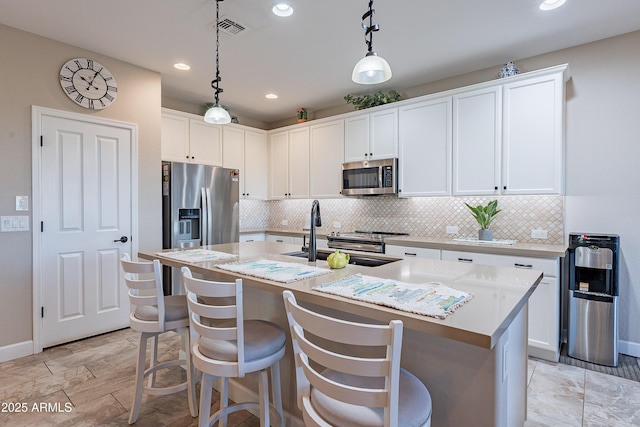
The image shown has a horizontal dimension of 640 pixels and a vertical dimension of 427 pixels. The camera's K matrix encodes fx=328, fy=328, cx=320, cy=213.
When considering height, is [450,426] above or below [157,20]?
below

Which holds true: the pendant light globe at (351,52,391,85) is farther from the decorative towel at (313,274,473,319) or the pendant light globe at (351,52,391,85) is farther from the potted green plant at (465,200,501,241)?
the potted green plant at (465,200,501,241)

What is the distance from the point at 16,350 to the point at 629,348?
17.2ft

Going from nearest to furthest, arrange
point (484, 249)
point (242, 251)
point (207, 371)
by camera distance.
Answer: point (207, 371)
point (242, 251)
point (484, 249)

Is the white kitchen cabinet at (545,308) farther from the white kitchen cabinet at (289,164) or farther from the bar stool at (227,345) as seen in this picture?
the white kitchen cabinet at (289,164)

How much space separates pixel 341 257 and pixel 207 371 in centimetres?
89

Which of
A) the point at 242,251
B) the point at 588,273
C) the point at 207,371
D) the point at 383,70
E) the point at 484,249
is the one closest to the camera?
the point at 207,371

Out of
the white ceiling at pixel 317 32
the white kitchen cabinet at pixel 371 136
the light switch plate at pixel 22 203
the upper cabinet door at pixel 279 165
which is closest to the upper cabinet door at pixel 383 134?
the white kitchen cabinet at pixel 371 136

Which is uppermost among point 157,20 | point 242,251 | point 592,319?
point 157,20

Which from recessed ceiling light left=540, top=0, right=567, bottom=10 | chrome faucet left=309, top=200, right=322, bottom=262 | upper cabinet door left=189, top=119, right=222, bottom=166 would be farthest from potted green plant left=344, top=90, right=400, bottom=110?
chrome faucet left=309, top=200, right=322, bottom=262

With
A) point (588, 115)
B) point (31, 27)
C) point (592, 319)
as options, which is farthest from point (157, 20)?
point (592, 319)

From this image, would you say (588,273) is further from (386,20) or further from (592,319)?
(386,20)

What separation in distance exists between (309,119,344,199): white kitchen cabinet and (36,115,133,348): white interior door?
2323 mm

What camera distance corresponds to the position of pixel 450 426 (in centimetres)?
129

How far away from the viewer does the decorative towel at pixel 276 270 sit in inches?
63.7
